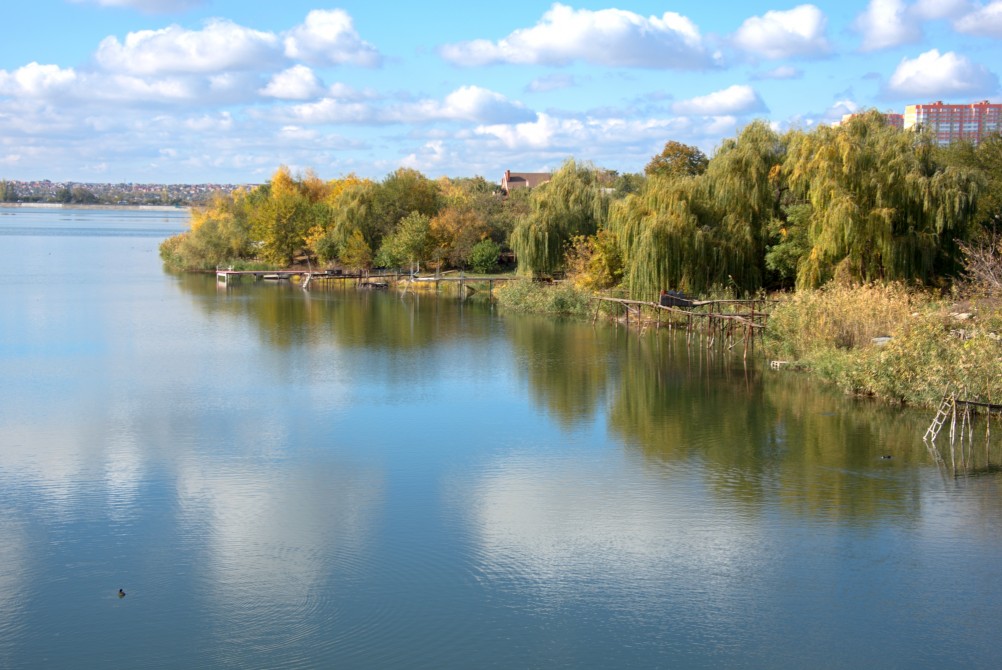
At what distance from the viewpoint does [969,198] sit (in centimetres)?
2753

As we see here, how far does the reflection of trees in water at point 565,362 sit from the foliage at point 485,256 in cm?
1280

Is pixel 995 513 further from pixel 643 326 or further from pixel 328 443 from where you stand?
pixel 643 326

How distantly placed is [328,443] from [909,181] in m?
19.0

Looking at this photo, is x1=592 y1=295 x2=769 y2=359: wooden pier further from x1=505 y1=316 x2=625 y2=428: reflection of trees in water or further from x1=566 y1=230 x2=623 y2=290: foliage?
x1=566 y1=230 x2=623 y2=290: foliage

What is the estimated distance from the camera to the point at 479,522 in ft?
43.3

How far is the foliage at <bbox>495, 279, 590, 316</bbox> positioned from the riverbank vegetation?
0.29ft

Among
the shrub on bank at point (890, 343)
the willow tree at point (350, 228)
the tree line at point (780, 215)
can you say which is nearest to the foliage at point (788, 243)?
the tree line at point (780, 215)

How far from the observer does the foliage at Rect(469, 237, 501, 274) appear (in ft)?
162

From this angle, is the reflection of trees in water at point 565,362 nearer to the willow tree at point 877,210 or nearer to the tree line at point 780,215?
the tree line at point 780,215

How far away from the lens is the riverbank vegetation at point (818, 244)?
65.8 feet

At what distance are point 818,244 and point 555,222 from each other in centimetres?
1615

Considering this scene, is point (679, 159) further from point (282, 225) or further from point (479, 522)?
point (479, 522)

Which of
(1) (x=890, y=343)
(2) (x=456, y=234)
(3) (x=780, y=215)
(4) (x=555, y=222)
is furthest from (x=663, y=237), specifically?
(2) (x=456, y=234)

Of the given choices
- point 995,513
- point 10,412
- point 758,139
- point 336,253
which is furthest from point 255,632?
point 336,253
